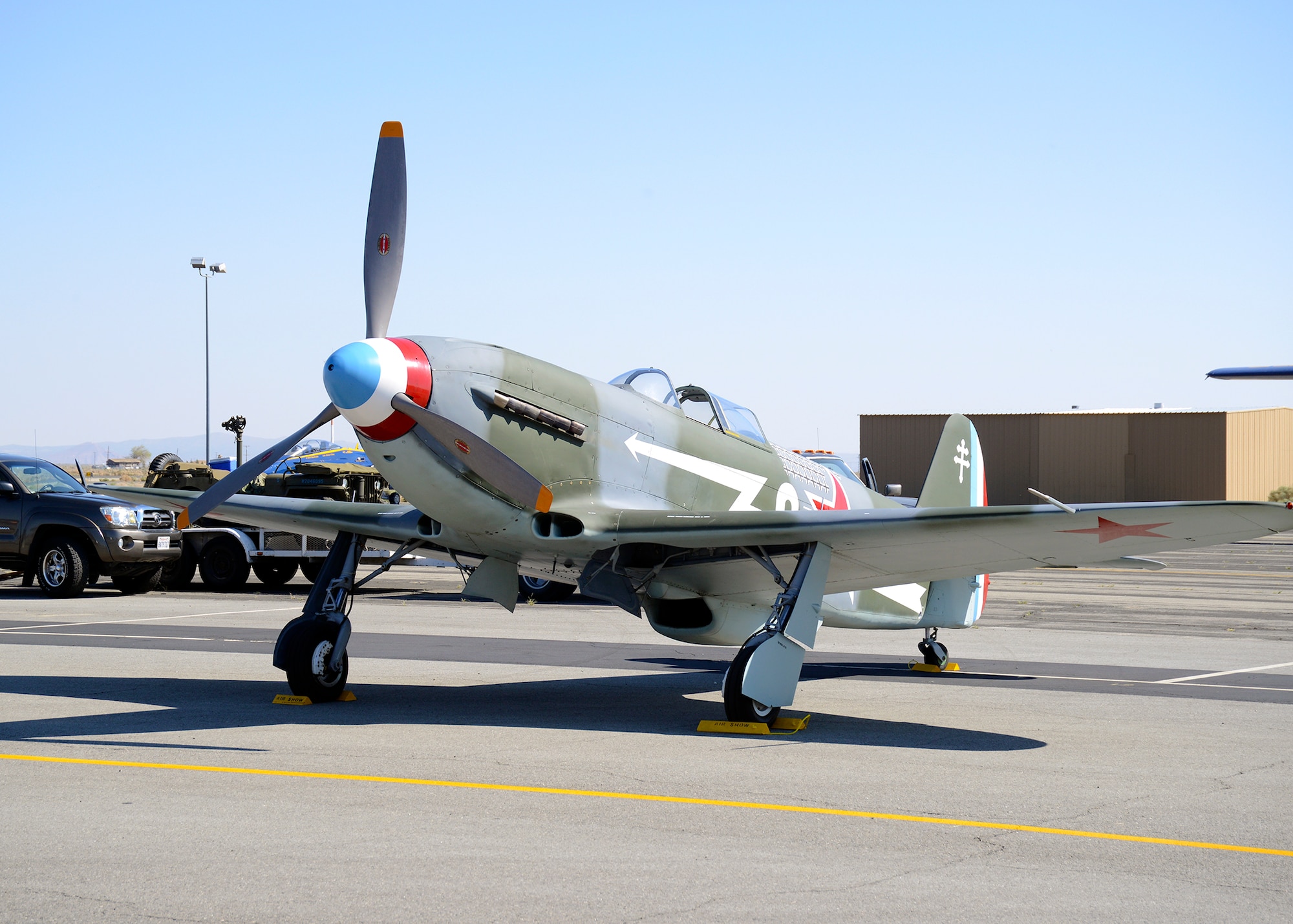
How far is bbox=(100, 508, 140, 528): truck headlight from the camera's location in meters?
19.8

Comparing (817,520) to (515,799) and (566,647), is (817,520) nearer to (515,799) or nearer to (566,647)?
(515,799)

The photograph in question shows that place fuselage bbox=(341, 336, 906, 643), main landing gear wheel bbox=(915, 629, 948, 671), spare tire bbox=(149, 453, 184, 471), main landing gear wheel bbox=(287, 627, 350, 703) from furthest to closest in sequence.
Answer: spare tire bbox=(149, 453, 184, 471) < main landing gear wheel bbox=(915, 629, 948, 671) < main landing gear wheel bbox=(287, 627, 350, 703) < fuselage bbox=(341, 336, 906, 643)

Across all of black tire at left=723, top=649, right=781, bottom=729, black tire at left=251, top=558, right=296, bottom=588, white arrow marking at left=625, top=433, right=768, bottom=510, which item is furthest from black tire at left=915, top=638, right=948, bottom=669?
black tire at left=251, top=558, right=296, bottom=588

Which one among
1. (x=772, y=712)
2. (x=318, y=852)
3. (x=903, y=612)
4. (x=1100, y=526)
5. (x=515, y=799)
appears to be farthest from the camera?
(x=903, y=612)

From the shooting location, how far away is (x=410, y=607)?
756 inches

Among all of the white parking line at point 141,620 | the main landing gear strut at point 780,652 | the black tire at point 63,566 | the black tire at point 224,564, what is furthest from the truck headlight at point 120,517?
the main landing gear strut at point 780,652

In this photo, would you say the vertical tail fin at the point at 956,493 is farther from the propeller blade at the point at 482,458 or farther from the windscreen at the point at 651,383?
the propeller blade at the point at 482,458

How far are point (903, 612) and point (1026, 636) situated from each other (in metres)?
4.69

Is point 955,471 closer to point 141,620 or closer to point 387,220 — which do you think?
point 387,220

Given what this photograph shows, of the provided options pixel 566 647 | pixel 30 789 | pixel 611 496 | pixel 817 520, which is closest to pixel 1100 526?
pixel 817 520

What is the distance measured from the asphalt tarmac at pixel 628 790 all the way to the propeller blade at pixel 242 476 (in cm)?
148

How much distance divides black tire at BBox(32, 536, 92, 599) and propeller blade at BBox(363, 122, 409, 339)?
13.4m

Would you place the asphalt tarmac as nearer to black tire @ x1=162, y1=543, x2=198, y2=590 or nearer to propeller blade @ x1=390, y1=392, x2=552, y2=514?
propeller blade @ x1=390, y1=392, x2=552, y2=514

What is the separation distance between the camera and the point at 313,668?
371 inches
